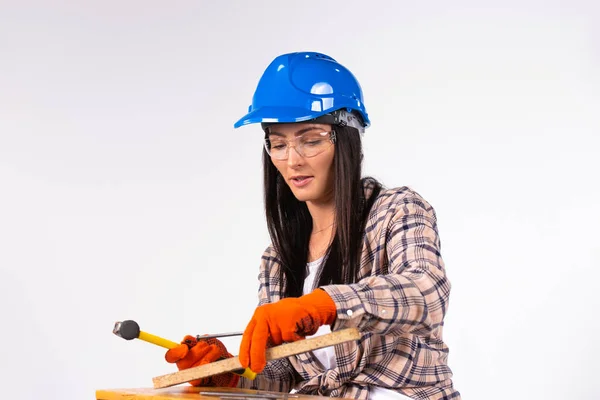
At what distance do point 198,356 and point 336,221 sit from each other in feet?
1.69

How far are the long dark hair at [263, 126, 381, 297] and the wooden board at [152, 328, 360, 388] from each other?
624mm

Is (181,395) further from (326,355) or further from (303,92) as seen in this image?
→ (303,92)

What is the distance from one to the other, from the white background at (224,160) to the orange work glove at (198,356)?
5.99ft

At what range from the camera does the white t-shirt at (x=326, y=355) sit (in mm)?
2148

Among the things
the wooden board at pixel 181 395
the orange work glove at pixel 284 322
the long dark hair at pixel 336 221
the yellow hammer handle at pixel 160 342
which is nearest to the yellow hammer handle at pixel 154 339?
the yellow hammer handle at pixel 160 342

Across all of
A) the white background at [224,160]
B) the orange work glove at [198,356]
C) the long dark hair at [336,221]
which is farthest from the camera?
the white background at [224,160]

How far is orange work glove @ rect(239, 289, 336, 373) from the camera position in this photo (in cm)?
167

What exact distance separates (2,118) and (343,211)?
100 inches

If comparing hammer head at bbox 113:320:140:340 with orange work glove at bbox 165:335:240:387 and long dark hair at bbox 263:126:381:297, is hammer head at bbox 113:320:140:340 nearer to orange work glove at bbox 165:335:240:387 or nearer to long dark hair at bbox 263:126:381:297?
orange work glove at bbox 165:335:240:387

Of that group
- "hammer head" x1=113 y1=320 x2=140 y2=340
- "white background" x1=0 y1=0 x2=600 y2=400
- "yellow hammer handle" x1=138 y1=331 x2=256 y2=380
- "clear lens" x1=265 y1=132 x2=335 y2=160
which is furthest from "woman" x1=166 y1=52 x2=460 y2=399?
"white background" x1=0 y1=0 x2=600 y2=400

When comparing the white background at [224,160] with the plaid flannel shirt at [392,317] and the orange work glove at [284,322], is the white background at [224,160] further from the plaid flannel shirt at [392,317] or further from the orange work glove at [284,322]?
the orange work glove at [284,322]

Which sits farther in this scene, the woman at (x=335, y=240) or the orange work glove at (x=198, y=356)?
the orange work glove at (x=198, y=356)

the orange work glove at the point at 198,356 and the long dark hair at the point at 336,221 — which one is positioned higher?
the long dark hair at the point at 336,221

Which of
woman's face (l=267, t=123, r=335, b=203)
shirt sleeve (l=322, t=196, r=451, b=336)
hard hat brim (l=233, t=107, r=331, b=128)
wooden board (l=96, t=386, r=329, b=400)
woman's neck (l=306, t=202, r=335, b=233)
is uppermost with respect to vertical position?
hard hat brim (l=233, t=107, r=331, b=128)
